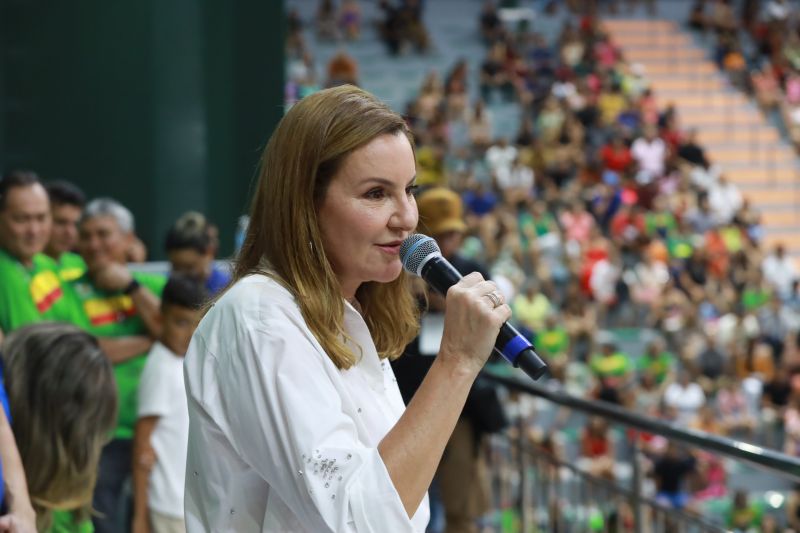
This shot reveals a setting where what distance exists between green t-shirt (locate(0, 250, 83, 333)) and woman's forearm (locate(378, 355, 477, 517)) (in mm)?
2515

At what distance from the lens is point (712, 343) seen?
1559 cm

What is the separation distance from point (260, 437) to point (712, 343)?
14511 mm

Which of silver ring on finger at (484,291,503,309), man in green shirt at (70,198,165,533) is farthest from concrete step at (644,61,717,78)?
silver ring on finger at (484,291,503,309)

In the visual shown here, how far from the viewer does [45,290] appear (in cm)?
434

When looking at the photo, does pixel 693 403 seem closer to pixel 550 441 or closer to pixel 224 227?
pixel 550 441

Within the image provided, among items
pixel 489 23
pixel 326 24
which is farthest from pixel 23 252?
pixel 489 23

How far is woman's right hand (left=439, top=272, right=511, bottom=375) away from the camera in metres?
1.73

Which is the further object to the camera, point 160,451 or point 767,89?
point 767,89

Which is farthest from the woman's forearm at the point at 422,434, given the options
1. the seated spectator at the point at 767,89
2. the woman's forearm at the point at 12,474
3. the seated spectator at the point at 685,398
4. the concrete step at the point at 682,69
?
the concrete step at the point at 682,69

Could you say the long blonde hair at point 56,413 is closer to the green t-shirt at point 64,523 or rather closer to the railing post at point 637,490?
the green t-shirt at point 64,523

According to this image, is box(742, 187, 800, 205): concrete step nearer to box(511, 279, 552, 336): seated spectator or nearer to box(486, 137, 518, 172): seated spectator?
box(486, 137, 518, 172): seated spectator

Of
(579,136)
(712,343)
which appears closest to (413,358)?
(712,343)

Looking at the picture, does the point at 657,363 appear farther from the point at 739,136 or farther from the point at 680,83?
the point at 680,83

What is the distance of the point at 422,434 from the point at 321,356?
18 centimetres
